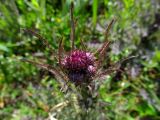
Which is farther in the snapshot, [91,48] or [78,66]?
[91,48]

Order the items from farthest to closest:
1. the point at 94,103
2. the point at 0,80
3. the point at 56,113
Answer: the point at 0,80
the point at 56,113
the point at 94,103

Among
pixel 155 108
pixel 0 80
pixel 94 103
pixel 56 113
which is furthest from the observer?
pixel 0 80

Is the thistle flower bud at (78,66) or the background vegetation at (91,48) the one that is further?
the background vegetation at (91,48)

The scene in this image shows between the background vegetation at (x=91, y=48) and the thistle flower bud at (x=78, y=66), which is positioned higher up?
the background vegetation at (x=91, y=48)

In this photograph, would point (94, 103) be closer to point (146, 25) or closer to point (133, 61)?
point (133, 61)

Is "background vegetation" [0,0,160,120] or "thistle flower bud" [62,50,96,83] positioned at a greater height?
"background vegetation" [0,0,160,120]

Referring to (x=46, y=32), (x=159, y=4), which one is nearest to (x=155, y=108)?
(x=159, y=4)

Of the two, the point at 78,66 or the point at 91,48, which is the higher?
the point at 91,48

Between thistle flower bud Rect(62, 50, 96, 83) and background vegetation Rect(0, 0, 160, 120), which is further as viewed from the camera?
background vegetation Rect(0, 0, 160, 120)
